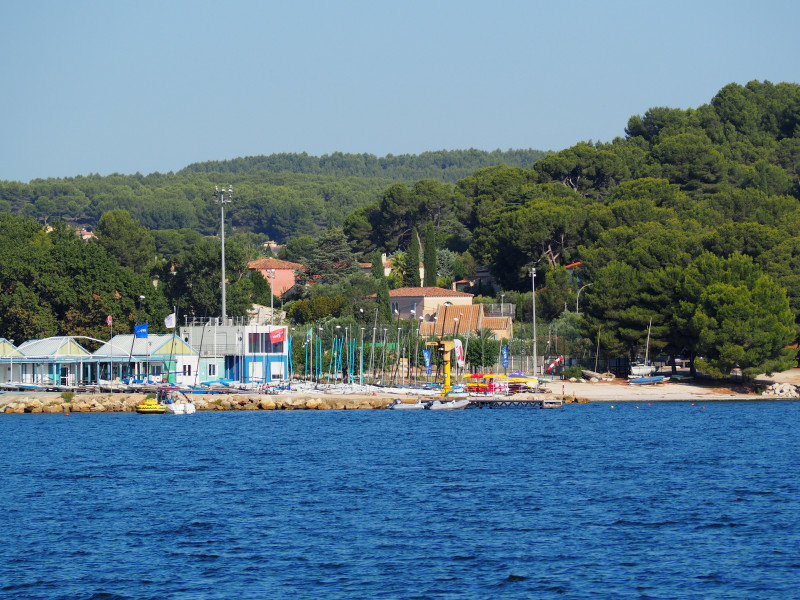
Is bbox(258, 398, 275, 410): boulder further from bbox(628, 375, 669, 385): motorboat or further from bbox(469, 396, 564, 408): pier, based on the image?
bbox(628, 375, 669, 385): motorboat

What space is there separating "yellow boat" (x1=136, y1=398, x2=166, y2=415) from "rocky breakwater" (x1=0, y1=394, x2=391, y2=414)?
7.67ft

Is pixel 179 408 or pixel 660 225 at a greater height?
pixel 660 225

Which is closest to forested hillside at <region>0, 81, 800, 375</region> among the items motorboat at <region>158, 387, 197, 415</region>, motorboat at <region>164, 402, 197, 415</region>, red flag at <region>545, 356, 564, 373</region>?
red flag at <region>545, 356, 564, 373</region>

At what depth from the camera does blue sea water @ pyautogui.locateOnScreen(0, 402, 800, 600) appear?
2155cm

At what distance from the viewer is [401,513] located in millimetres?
29078

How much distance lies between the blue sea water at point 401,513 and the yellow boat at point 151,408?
26.7 ft

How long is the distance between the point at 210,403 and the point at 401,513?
37.6 meters

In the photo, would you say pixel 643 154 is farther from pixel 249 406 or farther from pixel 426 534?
pixel 426 534

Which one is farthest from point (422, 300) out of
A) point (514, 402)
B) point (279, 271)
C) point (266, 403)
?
point (266, 403)

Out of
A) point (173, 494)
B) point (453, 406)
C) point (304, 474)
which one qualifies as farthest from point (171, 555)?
point (453, 406)

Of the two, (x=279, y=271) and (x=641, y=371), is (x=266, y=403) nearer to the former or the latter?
(x=641, y=371)

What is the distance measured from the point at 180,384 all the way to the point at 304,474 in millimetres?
35257

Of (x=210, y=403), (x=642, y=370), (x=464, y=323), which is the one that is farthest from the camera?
(x=464, y=323)

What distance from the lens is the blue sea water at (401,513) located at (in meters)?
21.5
